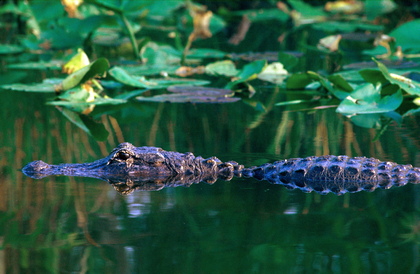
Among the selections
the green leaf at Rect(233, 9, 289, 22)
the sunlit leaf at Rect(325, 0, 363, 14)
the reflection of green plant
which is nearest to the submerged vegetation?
the reflection of green plant

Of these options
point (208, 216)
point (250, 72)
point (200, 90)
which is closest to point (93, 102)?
point (200, 90)

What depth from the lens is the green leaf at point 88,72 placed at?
4.77 meters

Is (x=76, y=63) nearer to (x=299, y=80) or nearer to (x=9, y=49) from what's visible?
(x=299, y=80)

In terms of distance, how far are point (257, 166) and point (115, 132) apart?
3.99 feet

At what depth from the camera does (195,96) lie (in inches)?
205

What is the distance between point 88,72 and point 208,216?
243 centimetres

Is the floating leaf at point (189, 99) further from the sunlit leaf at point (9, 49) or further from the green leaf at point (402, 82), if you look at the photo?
the sunlit leaf at point (9, 49)

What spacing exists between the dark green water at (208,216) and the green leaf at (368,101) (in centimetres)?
18

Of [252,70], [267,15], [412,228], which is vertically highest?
[267,15]

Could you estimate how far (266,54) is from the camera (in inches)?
299

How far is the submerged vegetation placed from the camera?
4793mm

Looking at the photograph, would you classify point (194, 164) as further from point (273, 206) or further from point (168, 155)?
point (273, 206)

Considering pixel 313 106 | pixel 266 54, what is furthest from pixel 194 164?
pixel 266 54

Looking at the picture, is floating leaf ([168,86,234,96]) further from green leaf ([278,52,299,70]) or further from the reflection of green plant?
the reflection of green plant
